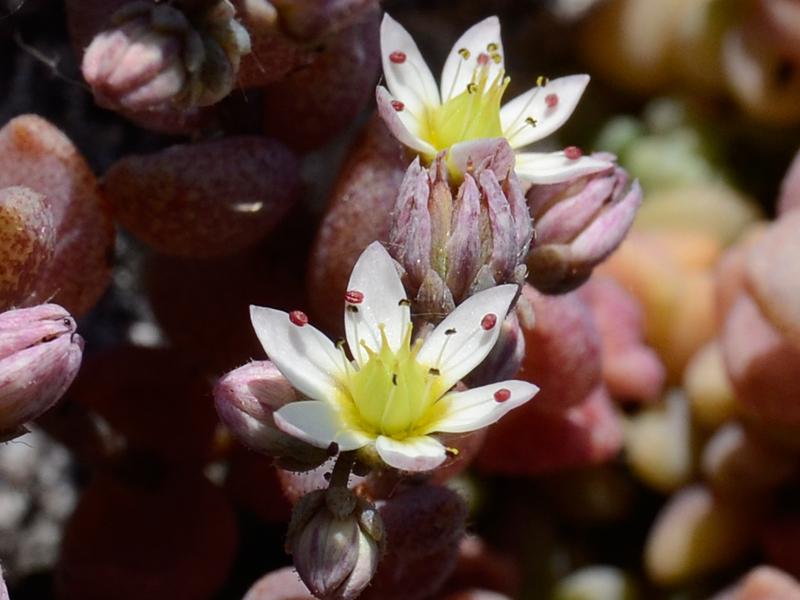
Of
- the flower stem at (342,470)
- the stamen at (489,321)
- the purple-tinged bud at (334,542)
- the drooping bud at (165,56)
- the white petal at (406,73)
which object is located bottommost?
the purple-tinged bud at (334,542)

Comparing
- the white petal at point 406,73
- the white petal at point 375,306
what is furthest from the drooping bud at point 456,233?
the white petal at point 406,73

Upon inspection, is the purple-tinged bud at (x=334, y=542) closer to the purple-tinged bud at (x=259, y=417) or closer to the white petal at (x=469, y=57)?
the purple-tinged bud at (x=259, y=417)

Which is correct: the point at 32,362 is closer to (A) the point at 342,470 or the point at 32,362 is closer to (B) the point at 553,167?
(A) the point at 342,470

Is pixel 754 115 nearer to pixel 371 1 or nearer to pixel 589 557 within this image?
pixel 589 557

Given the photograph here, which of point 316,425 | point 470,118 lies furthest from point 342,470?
point 470,118

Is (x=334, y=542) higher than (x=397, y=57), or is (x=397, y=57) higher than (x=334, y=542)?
(x=397, y=57)

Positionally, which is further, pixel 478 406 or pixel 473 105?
pixel 473 105
